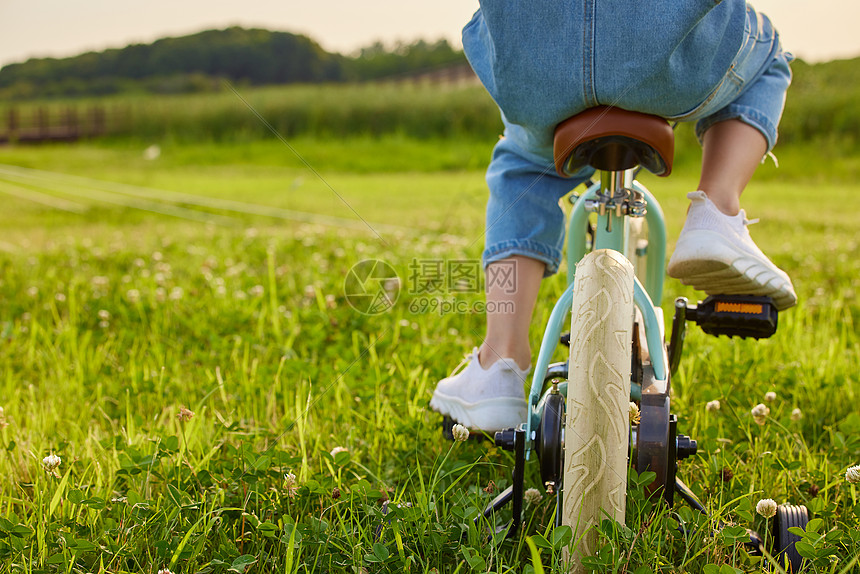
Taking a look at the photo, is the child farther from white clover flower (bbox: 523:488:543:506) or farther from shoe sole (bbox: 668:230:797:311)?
white clover flower (bbox: 523:488:543:506)

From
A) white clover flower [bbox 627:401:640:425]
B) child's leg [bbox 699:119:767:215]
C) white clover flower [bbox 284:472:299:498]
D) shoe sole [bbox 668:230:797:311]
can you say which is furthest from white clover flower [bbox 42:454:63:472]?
child's leg [bbox 699:119:767:215]

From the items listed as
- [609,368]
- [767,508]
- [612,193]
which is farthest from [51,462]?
[767,508]

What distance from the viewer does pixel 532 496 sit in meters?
1.19

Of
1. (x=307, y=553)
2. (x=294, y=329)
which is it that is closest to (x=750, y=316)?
(x=307, y=553)

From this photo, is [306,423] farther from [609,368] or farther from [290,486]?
[609,368]

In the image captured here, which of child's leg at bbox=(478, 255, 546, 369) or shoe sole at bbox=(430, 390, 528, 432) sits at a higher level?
child's leg at bbox=(478, 255, 546, 369)

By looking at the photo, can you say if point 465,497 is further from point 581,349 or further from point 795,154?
point 795,154

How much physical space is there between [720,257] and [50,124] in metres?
14.3

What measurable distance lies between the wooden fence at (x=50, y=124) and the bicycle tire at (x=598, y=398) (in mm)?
13633

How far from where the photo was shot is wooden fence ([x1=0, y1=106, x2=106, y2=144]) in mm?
12617

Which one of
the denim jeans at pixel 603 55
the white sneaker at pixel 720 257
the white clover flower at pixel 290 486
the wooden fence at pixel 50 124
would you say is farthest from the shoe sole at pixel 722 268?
the wooden fence at pixel 50 124

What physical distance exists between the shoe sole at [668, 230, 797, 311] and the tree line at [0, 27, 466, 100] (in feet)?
47.1

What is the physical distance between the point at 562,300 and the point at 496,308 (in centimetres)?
30

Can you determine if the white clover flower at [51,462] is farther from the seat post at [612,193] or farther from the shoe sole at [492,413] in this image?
the seat post at [612,193]
